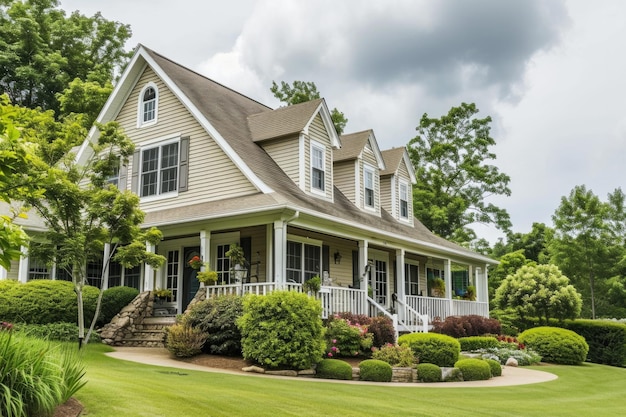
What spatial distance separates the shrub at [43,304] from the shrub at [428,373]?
8779 millimetres

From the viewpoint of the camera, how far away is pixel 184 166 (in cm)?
1842

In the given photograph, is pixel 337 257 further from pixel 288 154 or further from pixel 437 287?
pixel 437 287

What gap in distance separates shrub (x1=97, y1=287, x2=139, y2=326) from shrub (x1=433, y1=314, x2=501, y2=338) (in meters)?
10.1

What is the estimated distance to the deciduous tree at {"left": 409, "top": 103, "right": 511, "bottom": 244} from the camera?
40.6m

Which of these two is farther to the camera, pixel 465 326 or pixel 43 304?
pixel 465 326

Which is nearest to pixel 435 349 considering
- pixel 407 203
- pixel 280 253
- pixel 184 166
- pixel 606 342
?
pixel 280 253

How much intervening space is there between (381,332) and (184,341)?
208 inches

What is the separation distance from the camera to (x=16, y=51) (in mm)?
37031

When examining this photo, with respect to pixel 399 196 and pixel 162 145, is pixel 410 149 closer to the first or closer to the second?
pixel 399 196

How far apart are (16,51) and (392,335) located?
1254 inches

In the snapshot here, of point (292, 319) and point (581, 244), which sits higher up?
point (581, 244)

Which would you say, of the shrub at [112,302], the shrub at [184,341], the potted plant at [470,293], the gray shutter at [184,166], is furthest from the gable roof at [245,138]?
the potted plant at [470,293]

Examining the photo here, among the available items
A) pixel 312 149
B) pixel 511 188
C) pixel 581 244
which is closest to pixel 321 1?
pixel 312 149

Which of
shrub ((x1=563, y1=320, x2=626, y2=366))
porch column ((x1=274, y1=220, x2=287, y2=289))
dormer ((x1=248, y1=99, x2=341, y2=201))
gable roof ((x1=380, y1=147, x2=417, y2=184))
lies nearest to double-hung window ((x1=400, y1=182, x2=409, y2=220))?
gable roof ((x1=380, y1=147, x2=417, y2=184))
